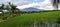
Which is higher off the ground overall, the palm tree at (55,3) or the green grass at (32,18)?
the palm tree at (55,3)

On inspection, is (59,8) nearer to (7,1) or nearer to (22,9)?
(22,9)

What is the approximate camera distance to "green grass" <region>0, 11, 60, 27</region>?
370cm

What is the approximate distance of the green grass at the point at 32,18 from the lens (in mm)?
3701

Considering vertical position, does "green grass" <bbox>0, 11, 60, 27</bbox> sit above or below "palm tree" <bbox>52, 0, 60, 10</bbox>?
below

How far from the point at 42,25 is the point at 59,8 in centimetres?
78

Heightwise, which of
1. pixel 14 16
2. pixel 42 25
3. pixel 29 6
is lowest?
pixel 42 25

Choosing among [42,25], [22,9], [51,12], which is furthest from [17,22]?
[51,12]

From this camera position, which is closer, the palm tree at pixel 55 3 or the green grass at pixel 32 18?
the green grass at pixel 32 18

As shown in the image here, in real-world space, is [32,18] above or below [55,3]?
below

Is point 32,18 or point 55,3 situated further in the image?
point 55,3

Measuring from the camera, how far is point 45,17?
12.3ft

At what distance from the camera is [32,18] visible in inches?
148

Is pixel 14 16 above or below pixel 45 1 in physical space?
below

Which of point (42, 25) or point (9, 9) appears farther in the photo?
point (9, 9)
